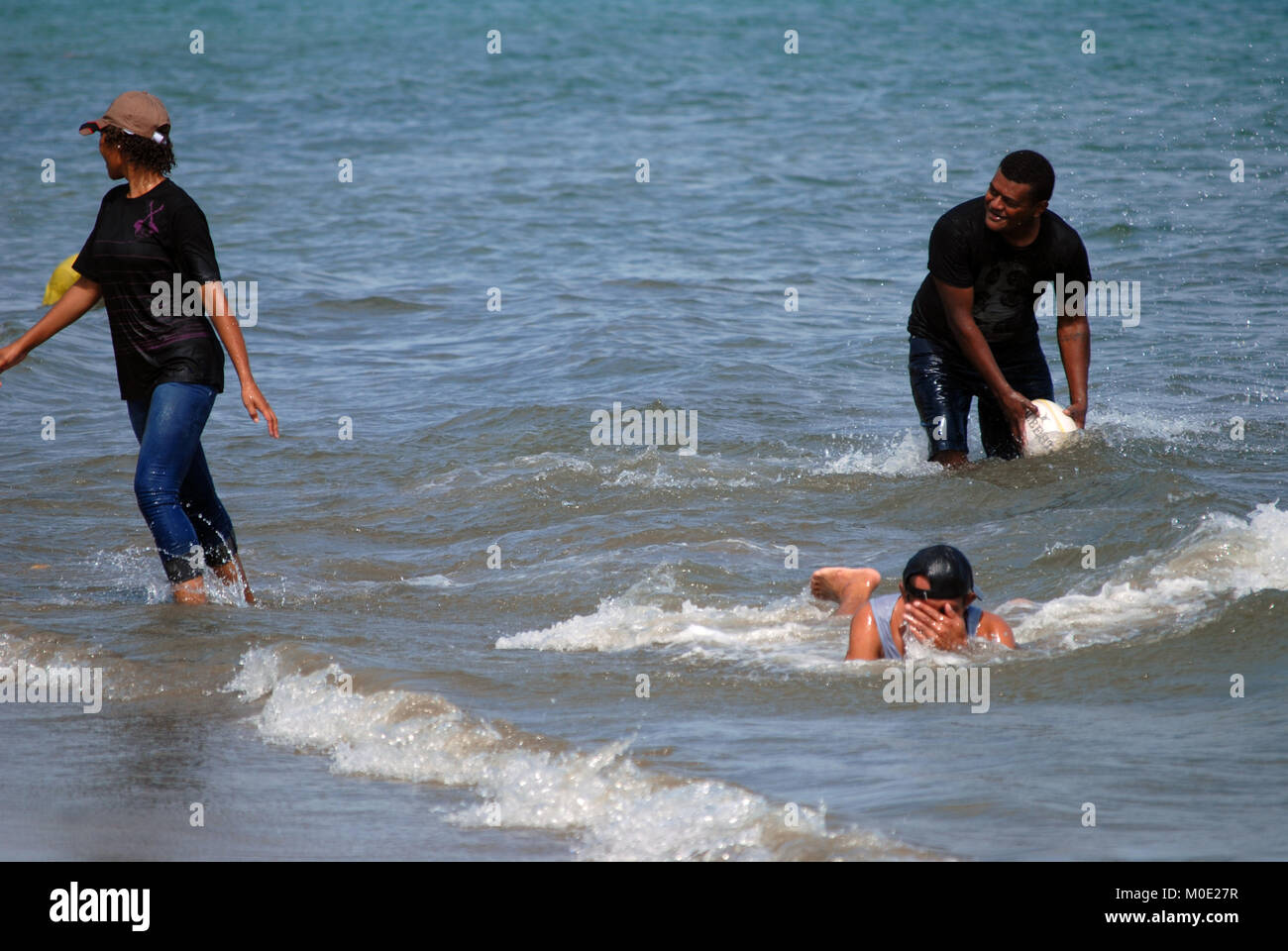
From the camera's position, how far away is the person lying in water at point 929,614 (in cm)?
566

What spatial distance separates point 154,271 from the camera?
6000 millimetres

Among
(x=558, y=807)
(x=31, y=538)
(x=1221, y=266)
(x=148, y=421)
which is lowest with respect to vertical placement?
(x=558, y=807)

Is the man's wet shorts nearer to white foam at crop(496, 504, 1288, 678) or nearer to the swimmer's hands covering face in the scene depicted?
white foam at crop(496, 504, 1288, 678)

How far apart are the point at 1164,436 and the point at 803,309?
507 centimetres

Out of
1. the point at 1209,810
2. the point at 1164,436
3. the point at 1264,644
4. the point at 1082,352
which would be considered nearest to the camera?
the point at 1209,810

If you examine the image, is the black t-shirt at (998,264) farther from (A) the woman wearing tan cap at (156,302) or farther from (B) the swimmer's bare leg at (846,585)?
(A) the woman wearing tan cap at (156,302)

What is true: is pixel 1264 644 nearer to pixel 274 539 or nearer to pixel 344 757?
pixel 344 757

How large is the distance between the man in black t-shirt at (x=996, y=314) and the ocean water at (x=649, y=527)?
43cm

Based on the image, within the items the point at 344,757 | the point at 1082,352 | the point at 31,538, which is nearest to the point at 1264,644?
the point at 1082,352

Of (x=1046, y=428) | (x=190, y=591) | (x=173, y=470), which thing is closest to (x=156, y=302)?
(x=173, y=470)

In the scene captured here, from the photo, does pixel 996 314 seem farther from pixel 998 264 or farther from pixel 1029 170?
pixel 1029 170

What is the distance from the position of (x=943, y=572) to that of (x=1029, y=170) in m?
2.54

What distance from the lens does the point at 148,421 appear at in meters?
6.01

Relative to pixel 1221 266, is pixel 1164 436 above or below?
below
